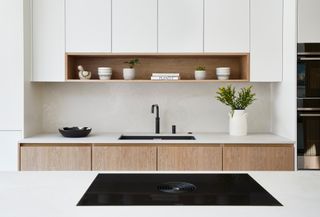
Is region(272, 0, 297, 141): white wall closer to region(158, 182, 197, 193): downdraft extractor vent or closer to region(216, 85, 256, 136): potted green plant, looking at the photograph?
region(216, 85, 256, 136): potted green plant

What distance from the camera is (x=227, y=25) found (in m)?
3.60

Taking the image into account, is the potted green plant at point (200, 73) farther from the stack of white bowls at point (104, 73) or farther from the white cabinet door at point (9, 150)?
the white cabinet door at point (9, 150)

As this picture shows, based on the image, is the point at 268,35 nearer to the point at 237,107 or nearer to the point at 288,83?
the point at 288,83

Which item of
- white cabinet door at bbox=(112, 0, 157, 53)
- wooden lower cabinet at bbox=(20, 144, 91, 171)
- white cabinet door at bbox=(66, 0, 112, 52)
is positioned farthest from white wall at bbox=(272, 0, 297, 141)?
wooden lower cabinet at bbox=(20, 144, 91, 171)

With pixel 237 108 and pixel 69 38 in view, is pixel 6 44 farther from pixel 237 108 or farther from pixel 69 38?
pixel 237 108

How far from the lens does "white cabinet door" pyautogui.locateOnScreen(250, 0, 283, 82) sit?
359 cm

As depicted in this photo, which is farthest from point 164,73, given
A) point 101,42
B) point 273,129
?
point 273,129

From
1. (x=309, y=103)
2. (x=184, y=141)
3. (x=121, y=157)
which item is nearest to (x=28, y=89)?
(x=121, y=157)

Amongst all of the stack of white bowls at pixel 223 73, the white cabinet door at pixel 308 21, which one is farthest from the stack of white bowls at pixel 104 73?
the white cabinet door at pixel 308 21

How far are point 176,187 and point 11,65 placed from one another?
7.91 ft

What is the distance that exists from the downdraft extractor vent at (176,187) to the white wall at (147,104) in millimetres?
2362

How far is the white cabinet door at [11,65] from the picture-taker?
11.2 ft

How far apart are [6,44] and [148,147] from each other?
1586 millimetres

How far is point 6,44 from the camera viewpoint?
11.3 feet
